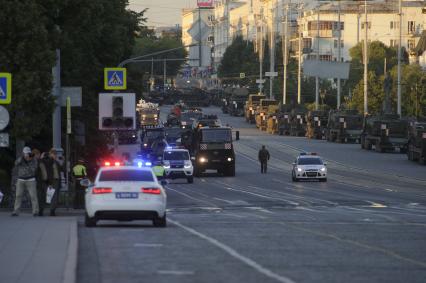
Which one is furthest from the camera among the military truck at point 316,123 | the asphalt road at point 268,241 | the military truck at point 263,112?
the military truck at point 263,112

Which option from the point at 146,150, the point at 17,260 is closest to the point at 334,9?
the point at 146,150

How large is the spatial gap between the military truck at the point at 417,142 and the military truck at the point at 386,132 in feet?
27.9

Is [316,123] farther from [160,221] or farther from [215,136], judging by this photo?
[160,221]

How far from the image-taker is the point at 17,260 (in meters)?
18.4

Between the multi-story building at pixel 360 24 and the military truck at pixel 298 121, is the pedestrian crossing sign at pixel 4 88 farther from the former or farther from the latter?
the multi-story building at pixel 360 24

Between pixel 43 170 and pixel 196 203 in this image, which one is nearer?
pixel 43 170

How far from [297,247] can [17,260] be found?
→ 5399 millimetres

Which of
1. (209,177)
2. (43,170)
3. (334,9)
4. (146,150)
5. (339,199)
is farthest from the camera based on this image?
(334,9)

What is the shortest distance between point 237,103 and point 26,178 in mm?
142201

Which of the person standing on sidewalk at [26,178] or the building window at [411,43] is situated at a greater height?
the building window at [411,43]

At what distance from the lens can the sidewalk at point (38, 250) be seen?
1623cm

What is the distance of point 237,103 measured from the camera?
17338cm

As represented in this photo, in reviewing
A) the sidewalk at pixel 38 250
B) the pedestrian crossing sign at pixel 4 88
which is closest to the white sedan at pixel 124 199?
the sidewalk at pixel 38 250

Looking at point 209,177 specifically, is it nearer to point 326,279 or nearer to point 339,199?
point 339,199
